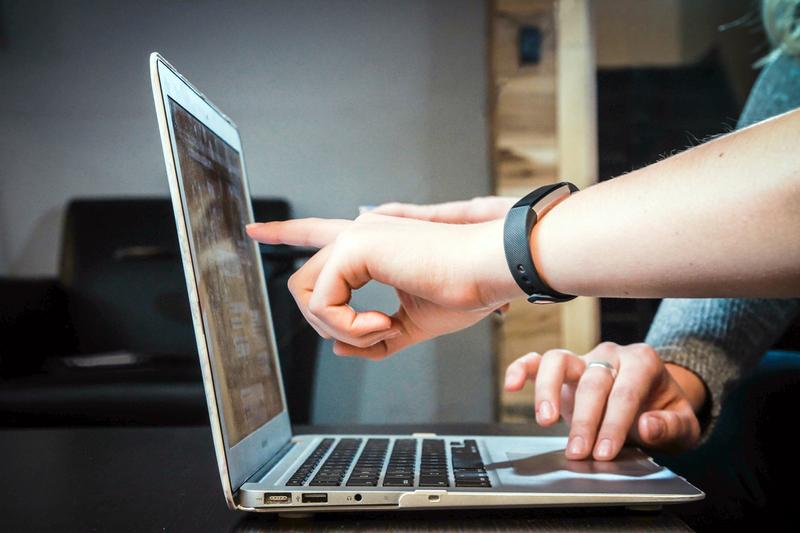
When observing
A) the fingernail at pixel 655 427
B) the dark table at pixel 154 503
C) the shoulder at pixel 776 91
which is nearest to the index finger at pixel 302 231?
the dark table at pixel 154 503

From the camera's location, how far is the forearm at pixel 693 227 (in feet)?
1.50

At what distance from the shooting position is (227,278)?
674mm

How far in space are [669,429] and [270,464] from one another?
412 mm

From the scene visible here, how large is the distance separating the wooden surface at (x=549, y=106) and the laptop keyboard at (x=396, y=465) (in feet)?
4.74

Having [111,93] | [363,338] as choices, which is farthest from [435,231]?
[111,93]

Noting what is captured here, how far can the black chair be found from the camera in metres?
2.02

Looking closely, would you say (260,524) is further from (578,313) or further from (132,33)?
(132,33)

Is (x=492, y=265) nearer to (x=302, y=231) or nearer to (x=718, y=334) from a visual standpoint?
(x=302, y=231)

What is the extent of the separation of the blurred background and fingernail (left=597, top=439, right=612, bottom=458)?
4.77 feet

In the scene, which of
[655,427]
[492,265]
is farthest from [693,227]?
[655,427]

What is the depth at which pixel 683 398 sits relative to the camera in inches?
30.2

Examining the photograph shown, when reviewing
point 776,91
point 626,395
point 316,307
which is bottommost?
point 626,395

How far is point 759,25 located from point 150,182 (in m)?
2.02

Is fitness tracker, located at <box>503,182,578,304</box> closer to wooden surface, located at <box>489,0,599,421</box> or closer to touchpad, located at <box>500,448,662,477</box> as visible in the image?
touchpad, located at <box>500,448,662,477</box>
